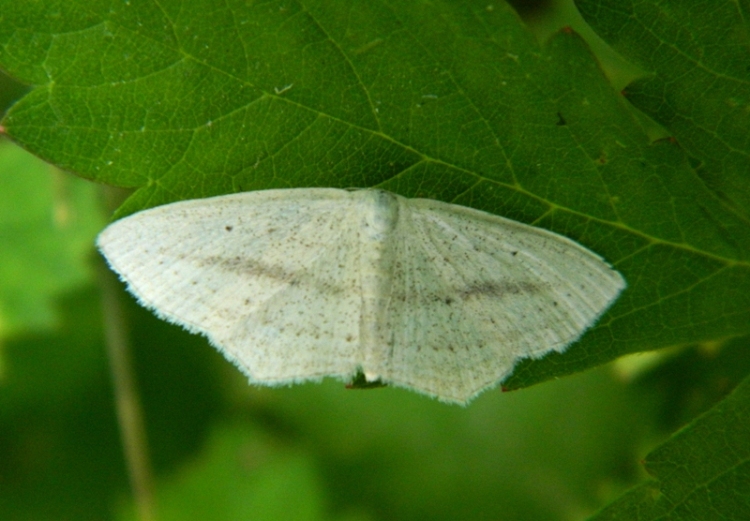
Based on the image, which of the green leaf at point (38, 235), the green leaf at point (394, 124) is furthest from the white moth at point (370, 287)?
the green leaf at point (38, 235)

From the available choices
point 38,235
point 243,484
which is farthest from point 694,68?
point 38,235

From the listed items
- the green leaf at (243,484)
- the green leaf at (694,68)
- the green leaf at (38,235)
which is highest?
the green leaf at (694,68)

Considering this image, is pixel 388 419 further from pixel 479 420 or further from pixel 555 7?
pixel 555 7

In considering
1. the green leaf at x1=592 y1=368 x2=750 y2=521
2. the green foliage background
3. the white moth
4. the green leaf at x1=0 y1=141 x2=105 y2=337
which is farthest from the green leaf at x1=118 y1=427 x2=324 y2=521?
the green leaf at x1=592 y1=368 x2=750 y2=521

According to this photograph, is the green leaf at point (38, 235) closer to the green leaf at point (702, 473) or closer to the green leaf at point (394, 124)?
the green leaf at point (394, 124)

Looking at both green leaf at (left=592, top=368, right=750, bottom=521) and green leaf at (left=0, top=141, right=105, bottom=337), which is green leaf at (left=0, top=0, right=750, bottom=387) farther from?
green leaf at (left=0, top=141, right=105, bottom=337)

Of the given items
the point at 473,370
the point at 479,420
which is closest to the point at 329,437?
the point at 479,420
